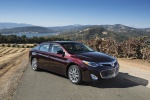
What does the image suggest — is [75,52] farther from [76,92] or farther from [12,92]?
[12,92]

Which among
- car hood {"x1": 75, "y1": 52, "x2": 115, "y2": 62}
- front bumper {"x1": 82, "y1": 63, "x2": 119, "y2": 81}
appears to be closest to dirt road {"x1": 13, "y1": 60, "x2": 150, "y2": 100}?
front bumper {"x1": 82, "y1": 63, "x2": 119, "y2": 81}

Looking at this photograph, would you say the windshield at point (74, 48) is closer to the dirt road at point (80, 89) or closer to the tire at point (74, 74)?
the tire at point (74, 74)

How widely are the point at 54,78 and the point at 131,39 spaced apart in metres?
10.3

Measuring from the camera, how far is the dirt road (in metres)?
6.74

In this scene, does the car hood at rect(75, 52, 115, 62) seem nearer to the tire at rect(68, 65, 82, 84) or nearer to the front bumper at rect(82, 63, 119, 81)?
the front bumper at rect(82, 63, 119, 81)

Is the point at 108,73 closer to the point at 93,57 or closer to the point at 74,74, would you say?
the point at 93,57

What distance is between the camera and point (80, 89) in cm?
771

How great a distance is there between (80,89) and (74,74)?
3.02 ft

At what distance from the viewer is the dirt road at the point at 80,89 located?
265 inches

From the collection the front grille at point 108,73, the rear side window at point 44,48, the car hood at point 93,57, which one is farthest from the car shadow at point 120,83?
the rear side window at point 44,48

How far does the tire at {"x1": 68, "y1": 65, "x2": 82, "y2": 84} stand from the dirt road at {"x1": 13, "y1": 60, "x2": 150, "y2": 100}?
188 millimetres

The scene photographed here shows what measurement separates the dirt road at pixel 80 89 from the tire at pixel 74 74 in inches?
7.4

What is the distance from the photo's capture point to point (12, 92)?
729 centimetres

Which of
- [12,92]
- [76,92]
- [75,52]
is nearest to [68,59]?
[75,52]
